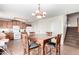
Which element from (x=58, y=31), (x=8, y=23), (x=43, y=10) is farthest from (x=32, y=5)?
(x=58, y=31)

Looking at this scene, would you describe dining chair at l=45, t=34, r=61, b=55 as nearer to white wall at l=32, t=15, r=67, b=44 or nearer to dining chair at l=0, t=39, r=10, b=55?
white wall at l=32, t=15, r=67, b=44

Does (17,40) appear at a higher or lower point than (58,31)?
lower

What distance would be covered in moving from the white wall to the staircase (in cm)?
9

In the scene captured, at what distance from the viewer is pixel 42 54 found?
151 cm

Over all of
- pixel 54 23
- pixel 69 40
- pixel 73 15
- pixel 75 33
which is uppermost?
pixel 73 15

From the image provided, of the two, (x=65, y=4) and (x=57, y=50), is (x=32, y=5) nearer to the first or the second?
(x=65, y=4)

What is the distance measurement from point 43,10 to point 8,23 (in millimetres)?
610

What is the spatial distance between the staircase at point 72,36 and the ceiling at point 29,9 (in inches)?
12.5

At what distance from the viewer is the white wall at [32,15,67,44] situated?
1594 mm

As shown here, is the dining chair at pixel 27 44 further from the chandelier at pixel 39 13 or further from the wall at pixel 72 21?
the wall at pixel 72 21

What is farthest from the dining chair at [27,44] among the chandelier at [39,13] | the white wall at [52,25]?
the chandelier at [39,13]
